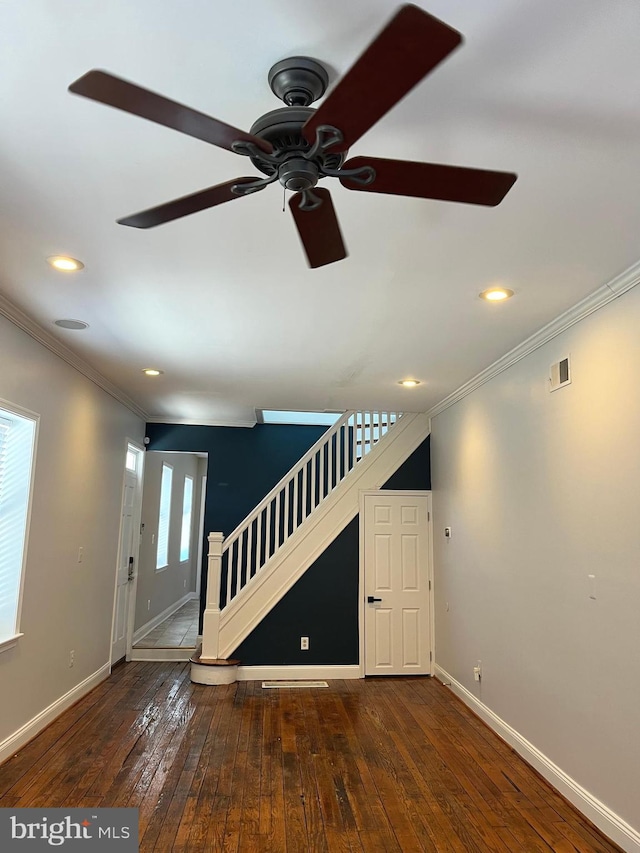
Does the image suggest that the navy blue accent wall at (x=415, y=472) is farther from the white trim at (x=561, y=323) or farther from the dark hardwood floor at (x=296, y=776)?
the dark hardwood floor at (x=296, y=776)

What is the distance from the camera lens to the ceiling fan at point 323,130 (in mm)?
1156

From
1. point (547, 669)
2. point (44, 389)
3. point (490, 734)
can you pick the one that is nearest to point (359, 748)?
point (490, 734)

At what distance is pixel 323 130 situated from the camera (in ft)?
4.60

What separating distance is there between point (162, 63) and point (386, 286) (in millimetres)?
1701

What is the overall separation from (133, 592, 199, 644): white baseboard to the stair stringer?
1.67m

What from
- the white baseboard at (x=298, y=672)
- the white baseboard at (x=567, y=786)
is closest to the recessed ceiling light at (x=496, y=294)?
the white baseboard at (x=567, y=786)

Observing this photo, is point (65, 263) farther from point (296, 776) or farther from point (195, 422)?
point (195, 422)

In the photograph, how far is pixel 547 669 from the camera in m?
3.62

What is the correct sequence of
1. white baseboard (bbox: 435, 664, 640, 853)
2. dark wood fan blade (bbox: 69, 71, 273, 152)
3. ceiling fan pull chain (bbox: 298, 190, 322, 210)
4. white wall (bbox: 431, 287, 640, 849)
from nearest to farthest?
dark wood fan blade (bbox: 69, 71, 273, 152)
ceiling fan pull chain (bbox: 298, 190, 322, 210)
white baseboard (bbox: 435, 664, 640, 853)
white wall (bbox: 431, 287, 640, 849)

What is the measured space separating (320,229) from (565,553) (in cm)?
259

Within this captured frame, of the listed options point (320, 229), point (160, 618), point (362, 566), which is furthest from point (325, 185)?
point (160, 618)

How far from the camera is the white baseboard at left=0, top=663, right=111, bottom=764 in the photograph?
369 cm

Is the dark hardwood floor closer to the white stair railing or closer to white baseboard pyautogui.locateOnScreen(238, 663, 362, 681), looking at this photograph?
white baseboard pyautogui.locateOnScreen(238, 663, 362, 681)

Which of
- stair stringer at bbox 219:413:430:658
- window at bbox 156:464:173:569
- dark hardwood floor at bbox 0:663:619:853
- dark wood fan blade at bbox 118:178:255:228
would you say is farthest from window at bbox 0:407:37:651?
window at bbox 156:464:173:569
